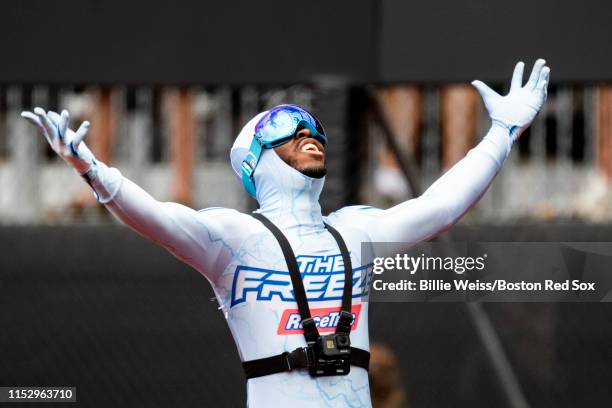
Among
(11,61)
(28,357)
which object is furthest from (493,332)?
(11,61)

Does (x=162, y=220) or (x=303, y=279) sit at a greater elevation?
(x=162, y=220)

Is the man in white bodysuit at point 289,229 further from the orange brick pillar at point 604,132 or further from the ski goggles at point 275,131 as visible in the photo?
the orange brick pillar at point 604,132

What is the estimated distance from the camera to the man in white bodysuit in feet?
9.92

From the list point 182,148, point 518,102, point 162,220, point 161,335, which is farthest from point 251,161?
→ point 182,148

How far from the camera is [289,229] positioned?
323cm

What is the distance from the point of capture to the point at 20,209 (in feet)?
17.7

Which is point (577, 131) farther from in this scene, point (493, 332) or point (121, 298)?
point (121, 298)

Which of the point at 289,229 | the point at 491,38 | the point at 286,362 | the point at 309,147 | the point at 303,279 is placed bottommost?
the point at 286,362

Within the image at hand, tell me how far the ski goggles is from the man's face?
0.06ft

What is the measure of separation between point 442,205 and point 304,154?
0.44m
